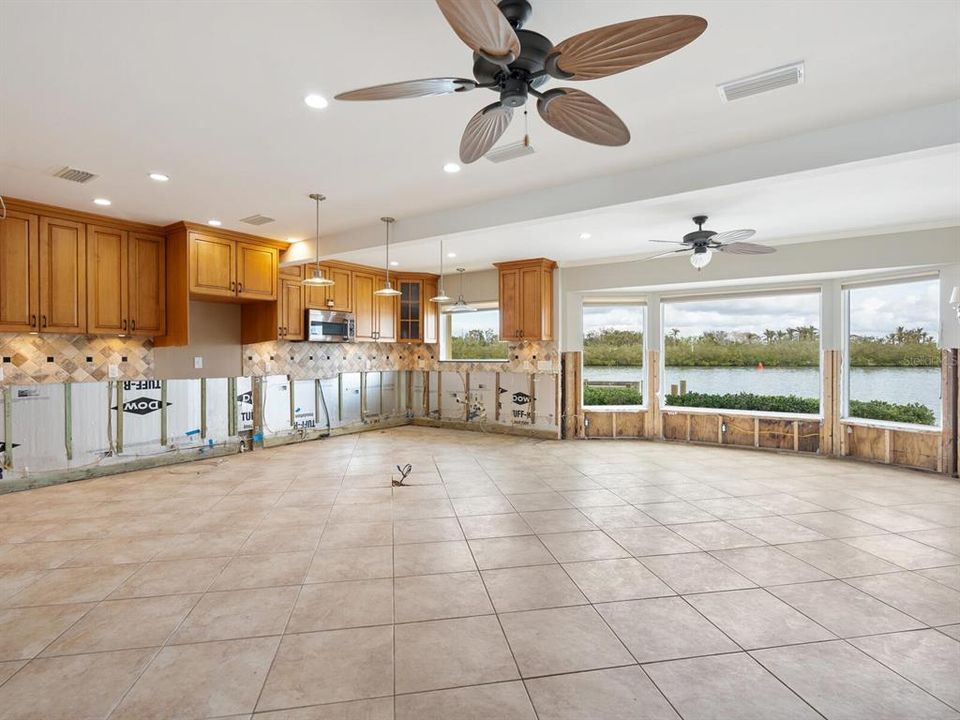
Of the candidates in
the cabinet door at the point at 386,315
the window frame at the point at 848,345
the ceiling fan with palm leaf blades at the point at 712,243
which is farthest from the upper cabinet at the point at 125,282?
the window frame at the point at 848,345

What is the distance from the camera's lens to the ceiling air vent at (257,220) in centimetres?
525

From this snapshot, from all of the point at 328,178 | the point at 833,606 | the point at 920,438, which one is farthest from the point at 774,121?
the point at 920,438

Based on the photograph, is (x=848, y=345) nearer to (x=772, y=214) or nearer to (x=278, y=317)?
(x=772, y=214)

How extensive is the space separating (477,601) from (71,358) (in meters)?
5.33

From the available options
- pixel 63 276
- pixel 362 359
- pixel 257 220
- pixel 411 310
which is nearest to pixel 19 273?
pixel 63 276

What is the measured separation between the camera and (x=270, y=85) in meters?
2.65

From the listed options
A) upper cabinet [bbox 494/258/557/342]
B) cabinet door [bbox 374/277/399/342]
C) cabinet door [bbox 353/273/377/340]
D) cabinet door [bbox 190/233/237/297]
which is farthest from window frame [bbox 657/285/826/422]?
cabinet door [bbox 190/233/237/297]

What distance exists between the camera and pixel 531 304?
298 inches

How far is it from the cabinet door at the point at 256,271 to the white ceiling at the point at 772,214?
4.11 feet

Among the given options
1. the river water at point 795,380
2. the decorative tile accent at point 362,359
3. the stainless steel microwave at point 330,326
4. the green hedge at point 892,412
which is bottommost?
the green hedge at point 892,412

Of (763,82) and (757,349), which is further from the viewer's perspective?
(757,349)

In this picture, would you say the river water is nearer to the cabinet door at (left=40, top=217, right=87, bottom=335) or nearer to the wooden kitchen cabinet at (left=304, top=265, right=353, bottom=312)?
the wooden kitchen cabinet at (left=304, top=265, right=353, bottom=312)

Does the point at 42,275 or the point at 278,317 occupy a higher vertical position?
the point at 42,275

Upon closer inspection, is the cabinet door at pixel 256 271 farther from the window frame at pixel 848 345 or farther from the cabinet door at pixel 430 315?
the window frame at pixel 848 345
